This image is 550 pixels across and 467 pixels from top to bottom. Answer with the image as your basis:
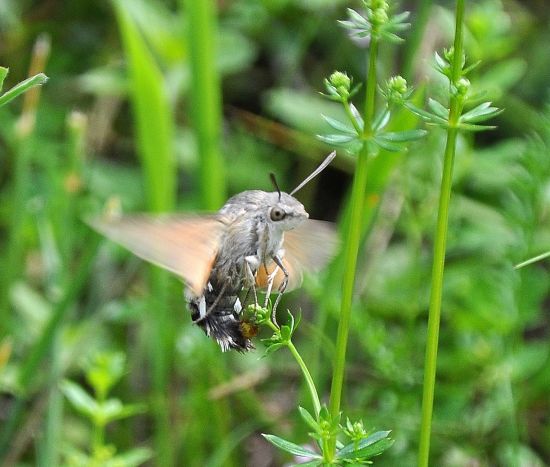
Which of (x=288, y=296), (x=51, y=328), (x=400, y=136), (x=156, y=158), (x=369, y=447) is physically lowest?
(x=288, y=296)

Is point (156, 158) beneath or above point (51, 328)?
above

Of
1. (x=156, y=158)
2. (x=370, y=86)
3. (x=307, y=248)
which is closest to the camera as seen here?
(x=370, y=86)

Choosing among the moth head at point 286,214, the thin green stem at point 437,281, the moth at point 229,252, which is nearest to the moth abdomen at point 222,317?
the moth at point 229,252

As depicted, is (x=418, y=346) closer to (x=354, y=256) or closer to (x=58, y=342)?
(x=58, y=342)

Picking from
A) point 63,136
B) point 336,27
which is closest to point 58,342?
point 63,136

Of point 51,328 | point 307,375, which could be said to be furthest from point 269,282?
point 51,328

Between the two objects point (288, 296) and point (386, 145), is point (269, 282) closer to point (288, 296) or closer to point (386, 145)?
point (386, 145)

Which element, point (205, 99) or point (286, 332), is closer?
point (286, 332)
